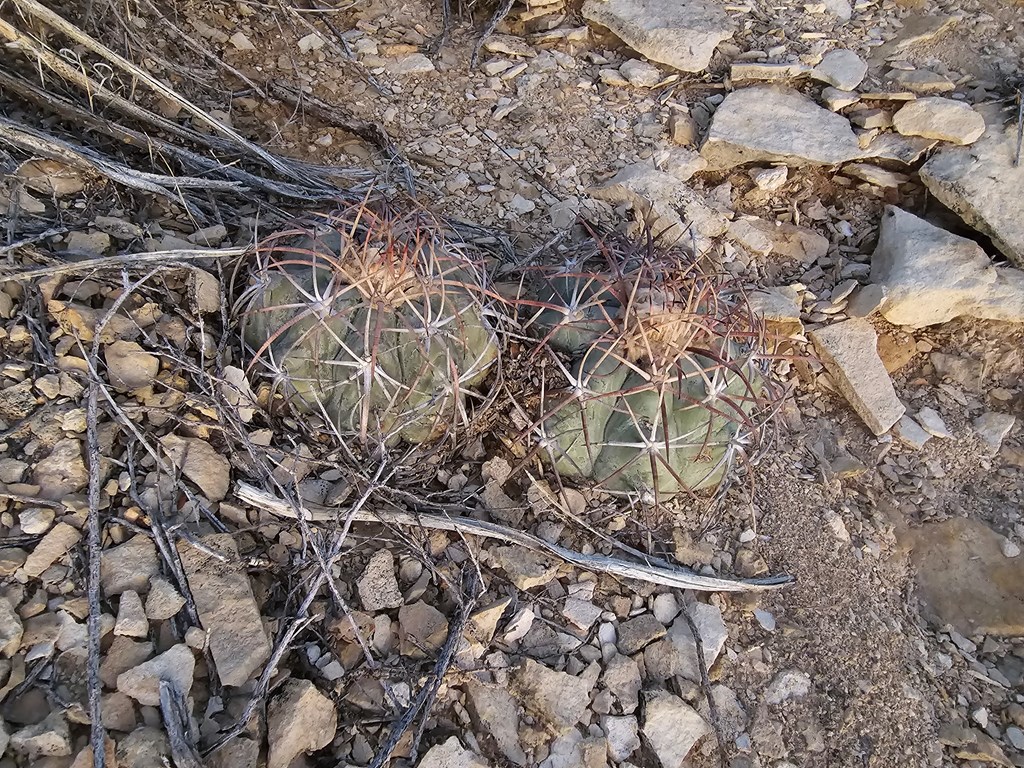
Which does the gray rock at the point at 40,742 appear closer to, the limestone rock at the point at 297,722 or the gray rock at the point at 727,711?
the limestone rock at the point at 297,722

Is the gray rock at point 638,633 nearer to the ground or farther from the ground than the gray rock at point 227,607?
nearer to the ground

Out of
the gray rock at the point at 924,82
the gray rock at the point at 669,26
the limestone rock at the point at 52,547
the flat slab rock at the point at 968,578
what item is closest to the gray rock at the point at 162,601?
the limestone rock at the point at 52,547

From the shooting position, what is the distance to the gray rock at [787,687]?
1.77 meters

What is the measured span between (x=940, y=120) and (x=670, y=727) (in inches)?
93.5

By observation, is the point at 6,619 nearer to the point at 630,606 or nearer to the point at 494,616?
the point at 494,616

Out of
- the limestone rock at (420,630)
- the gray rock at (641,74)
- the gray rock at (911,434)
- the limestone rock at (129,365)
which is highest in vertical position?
the gray rock at (641,74)

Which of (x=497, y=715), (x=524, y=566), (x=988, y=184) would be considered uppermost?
(x=988, y=184)

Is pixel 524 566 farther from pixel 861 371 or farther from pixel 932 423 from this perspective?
pixel 932 423

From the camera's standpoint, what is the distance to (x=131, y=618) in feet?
4.48

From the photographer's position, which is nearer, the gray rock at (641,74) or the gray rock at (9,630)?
the gray rock at (9,630)

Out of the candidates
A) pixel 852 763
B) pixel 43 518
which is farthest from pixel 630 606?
pixel 43 518

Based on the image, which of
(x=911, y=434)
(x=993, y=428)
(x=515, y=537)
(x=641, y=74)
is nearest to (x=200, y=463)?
(x=515, y=537)

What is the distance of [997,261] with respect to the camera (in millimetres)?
2602

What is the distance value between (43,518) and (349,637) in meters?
0.63
